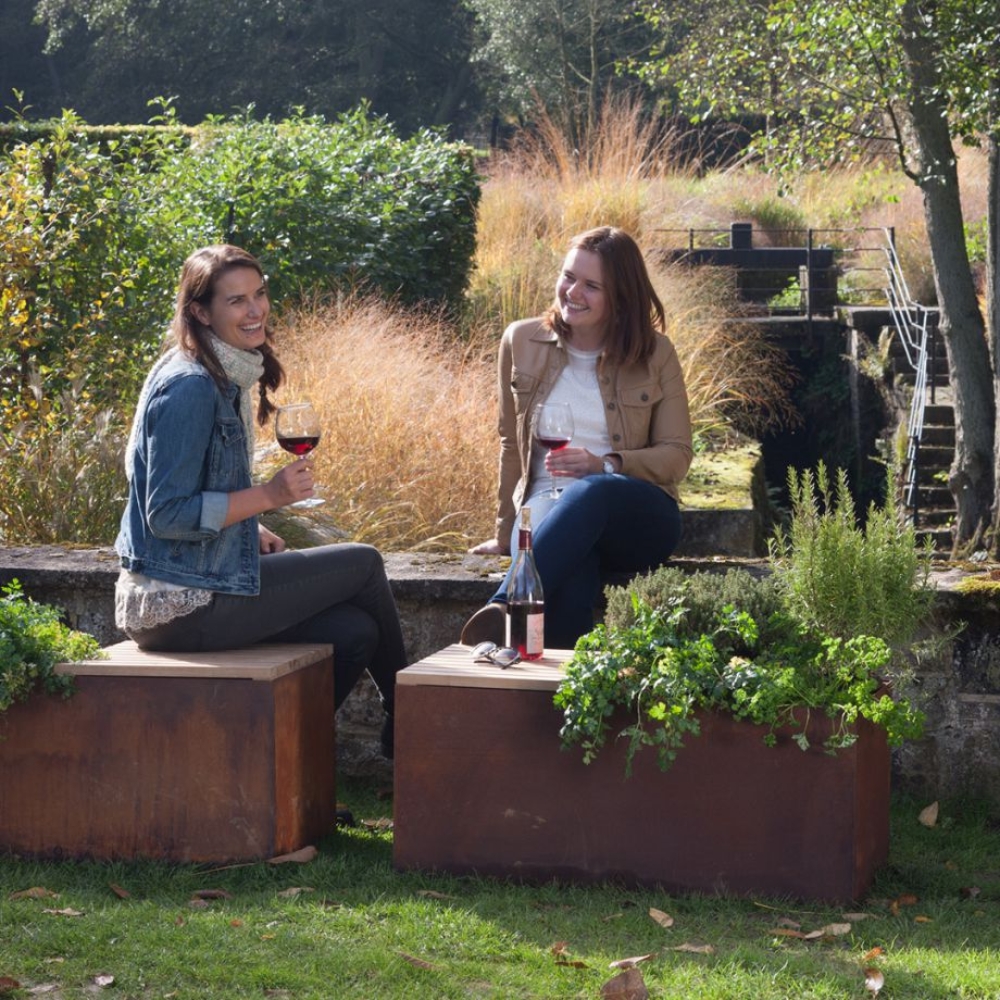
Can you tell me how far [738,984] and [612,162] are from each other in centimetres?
1258

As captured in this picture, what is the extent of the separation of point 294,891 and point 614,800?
0.76m

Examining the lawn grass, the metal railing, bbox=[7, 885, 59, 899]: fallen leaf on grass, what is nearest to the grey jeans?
the lawn grass

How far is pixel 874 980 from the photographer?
3.00 m

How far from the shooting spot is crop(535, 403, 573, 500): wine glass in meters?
4.14

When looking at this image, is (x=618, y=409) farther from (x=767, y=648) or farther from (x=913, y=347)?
(x=913, y=347)

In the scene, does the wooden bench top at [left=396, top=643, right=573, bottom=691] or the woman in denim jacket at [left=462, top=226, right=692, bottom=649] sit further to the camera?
the woman in denim jacket at [left=462, top=226, right=692, bottom=649]

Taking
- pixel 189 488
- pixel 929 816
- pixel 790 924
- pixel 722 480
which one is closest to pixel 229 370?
pixel 189 488

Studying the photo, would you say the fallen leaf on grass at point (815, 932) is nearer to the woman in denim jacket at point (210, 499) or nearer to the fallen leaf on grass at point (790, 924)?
the fallen leaf on grass at point (790, 924)

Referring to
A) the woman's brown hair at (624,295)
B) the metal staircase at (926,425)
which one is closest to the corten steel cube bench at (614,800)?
the woman's brown hair at (624,295)

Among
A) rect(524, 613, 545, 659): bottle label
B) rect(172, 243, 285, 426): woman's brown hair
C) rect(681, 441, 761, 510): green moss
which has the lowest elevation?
rect(524, 613, 545, 659): bottle label

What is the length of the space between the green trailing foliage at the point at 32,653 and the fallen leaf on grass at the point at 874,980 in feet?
6.44

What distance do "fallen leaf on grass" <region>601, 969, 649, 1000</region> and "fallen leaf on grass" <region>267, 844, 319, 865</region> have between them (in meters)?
1.07

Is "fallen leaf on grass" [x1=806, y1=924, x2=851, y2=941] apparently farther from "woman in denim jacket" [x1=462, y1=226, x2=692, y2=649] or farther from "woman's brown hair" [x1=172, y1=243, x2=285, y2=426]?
"woman's brown hair" [x1=172, y1=243, x2=285, y2=426]

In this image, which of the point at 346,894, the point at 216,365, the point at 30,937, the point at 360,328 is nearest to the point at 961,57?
the point at 360,328
